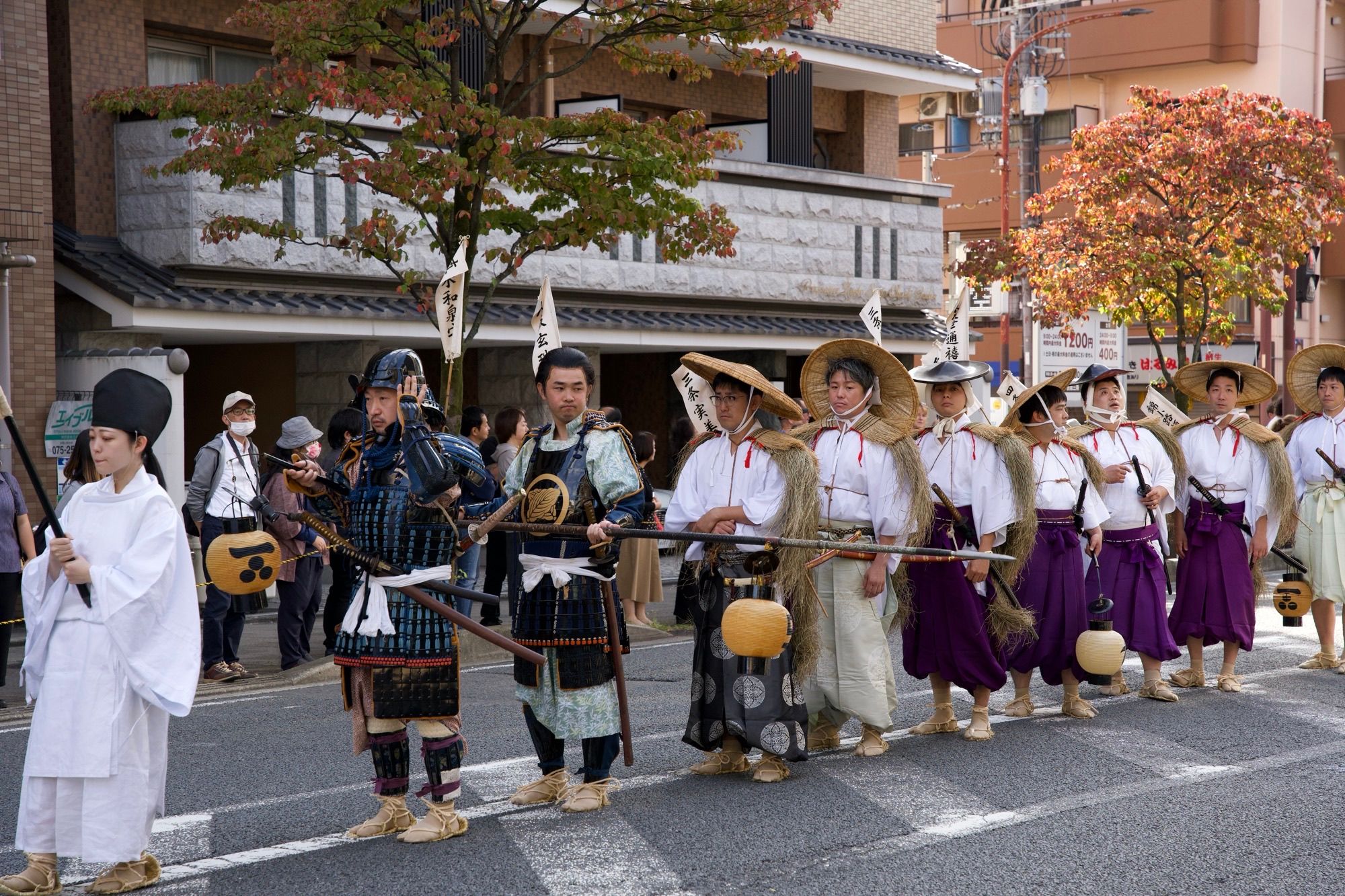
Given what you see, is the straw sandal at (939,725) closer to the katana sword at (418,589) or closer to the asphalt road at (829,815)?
the asphalt road at (829,815)

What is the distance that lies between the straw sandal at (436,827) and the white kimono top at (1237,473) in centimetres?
580

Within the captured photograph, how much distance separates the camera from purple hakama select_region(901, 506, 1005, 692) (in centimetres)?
802

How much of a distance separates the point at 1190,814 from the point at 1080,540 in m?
2.82

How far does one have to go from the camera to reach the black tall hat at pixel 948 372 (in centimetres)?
810

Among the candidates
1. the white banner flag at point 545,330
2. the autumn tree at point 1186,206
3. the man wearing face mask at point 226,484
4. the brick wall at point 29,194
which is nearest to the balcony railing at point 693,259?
the brick wall at point 29,194

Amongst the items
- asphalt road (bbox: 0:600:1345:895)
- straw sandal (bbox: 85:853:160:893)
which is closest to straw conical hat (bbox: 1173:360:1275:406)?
asphalt road (bbox: 0:600:1345:895)

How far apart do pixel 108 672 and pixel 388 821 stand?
1279 millimetres

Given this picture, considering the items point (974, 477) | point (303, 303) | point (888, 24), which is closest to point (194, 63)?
point (303, 303)

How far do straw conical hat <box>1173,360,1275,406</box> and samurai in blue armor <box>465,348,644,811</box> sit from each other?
200 inches

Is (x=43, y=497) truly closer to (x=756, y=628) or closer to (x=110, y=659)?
(x=110, y=659)

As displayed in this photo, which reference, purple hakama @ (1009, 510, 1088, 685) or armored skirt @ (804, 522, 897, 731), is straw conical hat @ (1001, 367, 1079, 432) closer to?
purple hakama @ (1009, 510, 1088, 685)

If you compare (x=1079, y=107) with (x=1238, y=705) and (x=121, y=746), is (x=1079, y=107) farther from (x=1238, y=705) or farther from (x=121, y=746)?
(x=121, y=746)

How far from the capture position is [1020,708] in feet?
28.6

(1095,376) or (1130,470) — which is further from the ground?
(1095,376)
